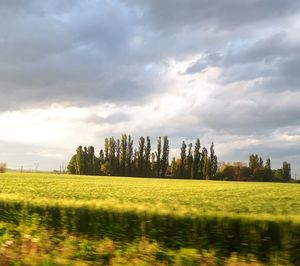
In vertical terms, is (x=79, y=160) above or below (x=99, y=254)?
above

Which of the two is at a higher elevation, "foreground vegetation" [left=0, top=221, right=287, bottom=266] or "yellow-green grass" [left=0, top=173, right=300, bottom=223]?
"yellow-green grass" [left=0, top=173, right=300, bottom=223]

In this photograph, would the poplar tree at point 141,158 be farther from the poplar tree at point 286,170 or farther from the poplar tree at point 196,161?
the poplar tree at point 286,170

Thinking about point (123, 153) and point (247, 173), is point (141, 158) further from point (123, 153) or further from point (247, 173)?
point (247, 173)

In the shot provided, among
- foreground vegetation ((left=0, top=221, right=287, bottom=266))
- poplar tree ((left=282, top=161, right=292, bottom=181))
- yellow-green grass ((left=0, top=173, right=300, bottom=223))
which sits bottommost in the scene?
foreground vegetation ((left=0, top=221, right=287, bottom=266))

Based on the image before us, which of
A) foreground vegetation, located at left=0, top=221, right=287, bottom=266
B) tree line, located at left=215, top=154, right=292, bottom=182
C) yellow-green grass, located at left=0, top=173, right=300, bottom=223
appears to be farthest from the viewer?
tree line, located at left=215, top=154, right=292, bottom=182

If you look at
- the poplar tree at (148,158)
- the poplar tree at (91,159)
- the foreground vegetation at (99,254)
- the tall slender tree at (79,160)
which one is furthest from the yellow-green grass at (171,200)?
the tall slender tree at (79,160)

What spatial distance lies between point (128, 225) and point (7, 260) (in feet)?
15.1

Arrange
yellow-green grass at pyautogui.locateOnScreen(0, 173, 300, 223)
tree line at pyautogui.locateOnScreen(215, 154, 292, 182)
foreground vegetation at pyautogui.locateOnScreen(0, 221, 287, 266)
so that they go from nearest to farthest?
1. foreground vegetation at pyautogui.locateOnScreen(0, 221, 287, 266)
2. yellow-green grass at pyautogui.locateOnScreen(0, 173, 300, 223)
3. tree line at pyautogui.locateOnScreen(215, 154, 292, 182)

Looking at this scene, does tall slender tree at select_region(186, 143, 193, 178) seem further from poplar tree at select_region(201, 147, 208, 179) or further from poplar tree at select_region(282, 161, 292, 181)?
poplar tree at select_region(282, 161, 292, 181)

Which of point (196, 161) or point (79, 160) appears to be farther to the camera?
Result: point (79, 160)

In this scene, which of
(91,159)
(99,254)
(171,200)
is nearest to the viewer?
(99,254)

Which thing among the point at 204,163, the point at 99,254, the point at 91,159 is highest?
the point at 91,159

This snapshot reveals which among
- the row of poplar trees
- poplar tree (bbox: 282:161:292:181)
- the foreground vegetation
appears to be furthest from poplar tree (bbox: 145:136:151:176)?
the foreground vegetation

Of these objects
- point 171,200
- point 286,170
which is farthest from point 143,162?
point 171,200
